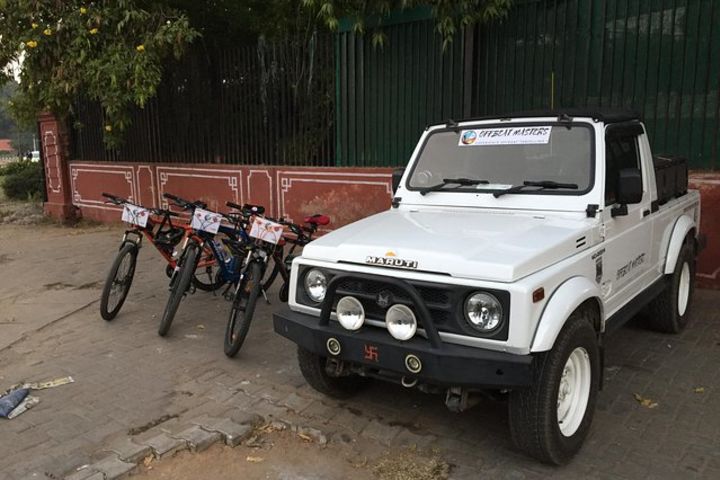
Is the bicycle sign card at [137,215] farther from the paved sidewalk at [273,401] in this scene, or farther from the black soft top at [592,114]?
the black soft top at [592,114]

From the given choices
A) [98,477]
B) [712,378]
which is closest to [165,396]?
[98,477]

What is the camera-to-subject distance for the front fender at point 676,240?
15.8 ft

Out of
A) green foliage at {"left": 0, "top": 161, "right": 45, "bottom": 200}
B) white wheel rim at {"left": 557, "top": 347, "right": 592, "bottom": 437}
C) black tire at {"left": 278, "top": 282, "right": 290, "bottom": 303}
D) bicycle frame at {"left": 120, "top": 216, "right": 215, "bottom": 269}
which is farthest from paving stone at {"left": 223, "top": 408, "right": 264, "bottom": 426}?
green foliage at {"left": 0, "top": 161, "right": 45, "bottom": 200}

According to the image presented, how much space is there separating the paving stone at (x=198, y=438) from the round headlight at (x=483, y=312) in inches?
67.3

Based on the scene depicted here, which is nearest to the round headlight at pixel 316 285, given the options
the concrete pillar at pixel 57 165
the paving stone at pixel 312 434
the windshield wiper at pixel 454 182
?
the paving stone at pixel 312 434

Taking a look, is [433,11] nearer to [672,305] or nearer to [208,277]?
[208,277]

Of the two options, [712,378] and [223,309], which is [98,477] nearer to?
[223,309]

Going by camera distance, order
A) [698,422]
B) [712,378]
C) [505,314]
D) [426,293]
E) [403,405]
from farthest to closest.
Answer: [712,378], [403,405], [698,422], [426,293], [505,314]

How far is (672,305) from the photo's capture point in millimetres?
5012

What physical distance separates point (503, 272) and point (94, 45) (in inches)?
321

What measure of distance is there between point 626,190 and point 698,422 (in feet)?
4.77

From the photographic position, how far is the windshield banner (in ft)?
13.5

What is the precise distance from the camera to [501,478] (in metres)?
3.12

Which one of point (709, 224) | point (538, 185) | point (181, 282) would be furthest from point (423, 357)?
point (709, 224)
